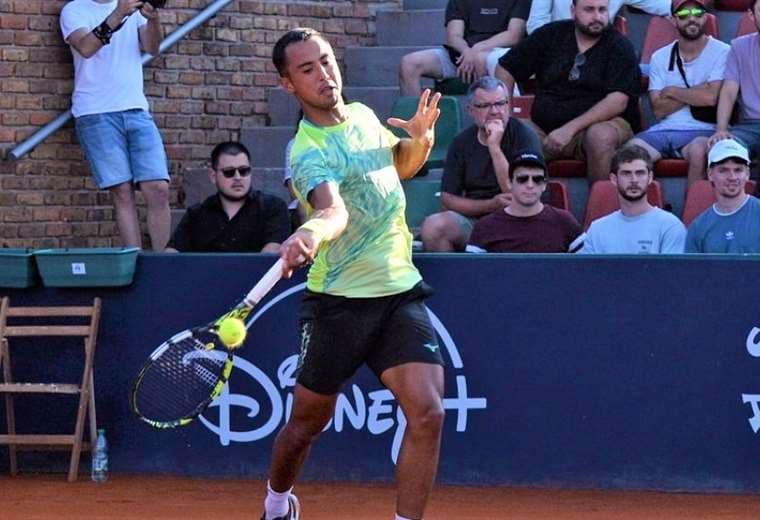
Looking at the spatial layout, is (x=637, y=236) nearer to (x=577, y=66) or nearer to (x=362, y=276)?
(x=577, y=66)

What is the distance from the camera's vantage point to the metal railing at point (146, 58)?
1116cm

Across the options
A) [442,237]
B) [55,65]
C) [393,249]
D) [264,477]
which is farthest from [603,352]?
[55,65]

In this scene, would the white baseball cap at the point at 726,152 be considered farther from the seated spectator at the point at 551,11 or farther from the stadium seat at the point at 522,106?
the seated spectator at the point at 551,11

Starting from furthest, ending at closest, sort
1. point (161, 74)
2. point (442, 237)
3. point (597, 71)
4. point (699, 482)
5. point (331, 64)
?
point (161, 74) → point (597, 71) → point (442, 237) → point (699, 482) → point (331, 64)

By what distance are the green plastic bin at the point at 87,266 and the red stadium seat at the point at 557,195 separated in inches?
102

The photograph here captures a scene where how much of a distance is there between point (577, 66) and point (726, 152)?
1796mm

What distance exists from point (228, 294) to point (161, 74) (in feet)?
12.1

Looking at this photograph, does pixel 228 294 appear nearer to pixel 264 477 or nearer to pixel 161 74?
pixel 264 477

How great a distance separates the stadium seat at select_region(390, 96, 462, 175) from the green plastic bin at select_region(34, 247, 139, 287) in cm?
273

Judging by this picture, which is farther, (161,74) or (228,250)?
(161,74)

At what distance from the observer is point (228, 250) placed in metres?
9.58

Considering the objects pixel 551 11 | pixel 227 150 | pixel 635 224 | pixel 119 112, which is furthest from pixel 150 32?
pixel 635 224

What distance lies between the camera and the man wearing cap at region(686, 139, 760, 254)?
8789 millimetres

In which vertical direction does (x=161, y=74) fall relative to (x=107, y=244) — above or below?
above
